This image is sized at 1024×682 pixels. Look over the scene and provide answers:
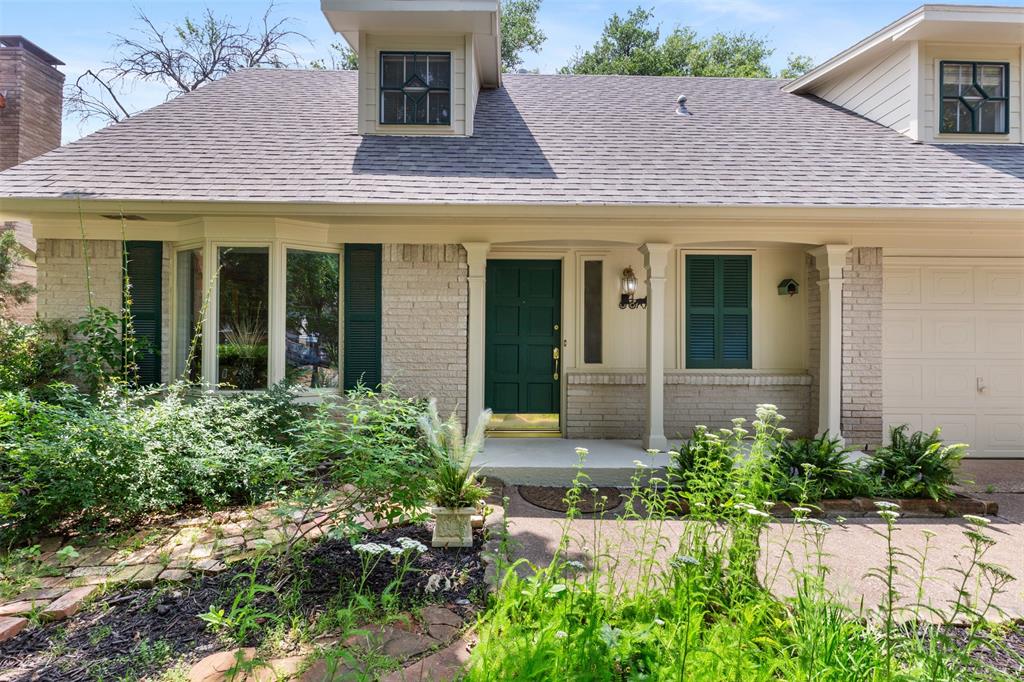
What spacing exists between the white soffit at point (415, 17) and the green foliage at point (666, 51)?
13764 mm

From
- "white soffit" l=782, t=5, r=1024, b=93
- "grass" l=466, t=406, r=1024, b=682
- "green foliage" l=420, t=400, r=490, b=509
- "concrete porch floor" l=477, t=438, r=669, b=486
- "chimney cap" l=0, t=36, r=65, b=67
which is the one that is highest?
"chimney cap" l=0, t=36, r=65, b=67

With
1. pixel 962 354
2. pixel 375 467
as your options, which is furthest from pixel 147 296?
pixel 962 354

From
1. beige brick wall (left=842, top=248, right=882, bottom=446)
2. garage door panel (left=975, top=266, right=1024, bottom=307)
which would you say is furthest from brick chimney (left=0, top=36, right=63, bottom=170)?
garage door panel (left=975, top=266, right=1024, bottom=307)

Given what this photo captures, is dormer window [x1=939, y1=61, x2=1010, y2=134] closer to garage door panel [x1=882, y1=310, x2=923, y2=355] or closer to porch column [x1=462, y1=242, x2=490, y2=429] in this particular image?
garage door panel [x1=882, y1=310, x2=923, y2=355]

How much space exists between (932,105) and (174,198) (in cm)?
911

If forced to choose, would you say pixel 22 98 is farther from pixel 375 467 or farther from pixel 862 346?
pixel 862 346

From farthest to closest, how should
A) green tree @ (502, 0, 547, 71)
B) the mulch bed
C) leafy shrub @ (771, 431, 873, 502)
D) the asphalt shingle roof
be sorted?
1. green tree @ (502, 0, 547, 71)
2. the asphalt shingle roof
3. leafy shrub @ (771, 431, 873, 502)
4. the mulch bed

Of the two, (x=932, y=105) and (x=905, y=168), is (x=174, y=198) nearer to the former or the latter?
(x=905, y=168)

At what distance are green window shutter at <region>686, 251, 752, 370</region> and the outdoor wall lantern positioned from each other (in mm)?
674

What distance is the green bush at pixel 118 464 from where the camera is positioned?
3449 mm

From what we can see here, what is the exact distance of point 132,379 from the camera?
224 inches

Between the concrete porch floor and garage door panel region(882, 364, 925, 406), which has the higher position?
garage door panel region(882, 364, 925, 406)

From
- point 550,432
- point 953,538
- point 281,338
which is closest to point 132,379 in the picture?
point 281,338

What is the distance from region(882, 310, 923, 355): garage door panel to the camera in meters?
6.24
